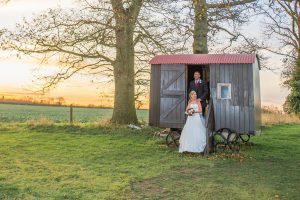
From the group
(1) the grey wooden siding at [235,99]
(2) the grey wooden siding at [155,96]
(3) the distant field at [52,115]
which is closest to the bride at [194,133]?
(1) the grey wooden siding at [235,99]

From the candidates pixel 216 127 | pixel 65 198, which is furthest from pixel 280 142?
pixel 65 198

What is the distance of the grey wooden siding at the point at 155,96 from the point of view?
45.0 ft

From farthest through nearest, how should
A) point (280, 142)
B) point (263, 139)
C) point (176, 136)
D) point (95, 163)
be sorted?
1. point (263, 139)
2. point (280, 142)
3. point (176, 136)
4. point (95, 163)

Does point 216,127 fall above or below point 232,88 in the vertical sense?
below

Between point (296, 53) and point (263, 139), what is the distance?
45.9 feet

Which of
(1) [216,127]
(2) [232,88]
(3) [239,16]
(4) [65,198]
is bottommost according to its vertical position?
(4) [65,198]

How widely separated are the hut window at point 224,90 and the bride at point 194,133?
1.32 metres

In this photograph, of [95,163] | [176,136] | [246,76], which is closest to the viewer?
[95,163]

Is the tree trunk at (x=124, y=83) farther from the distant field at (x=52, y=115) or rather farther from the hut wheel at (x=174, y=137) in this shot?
the hut wheel at (x=174, y=137)

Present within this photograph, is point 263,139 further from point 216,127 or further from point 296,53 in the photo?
point 296,53

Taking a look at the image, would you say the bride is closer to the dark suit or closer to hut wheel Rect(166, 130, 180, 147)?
the dark suit

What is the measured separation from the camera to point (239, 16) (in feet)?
52.6

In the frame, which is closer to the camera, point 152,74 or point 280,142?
point 152,74

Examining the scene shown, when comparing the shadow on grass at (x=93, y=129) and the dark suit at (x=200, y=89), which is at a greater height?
the dark suit at (x=200, y=89)
